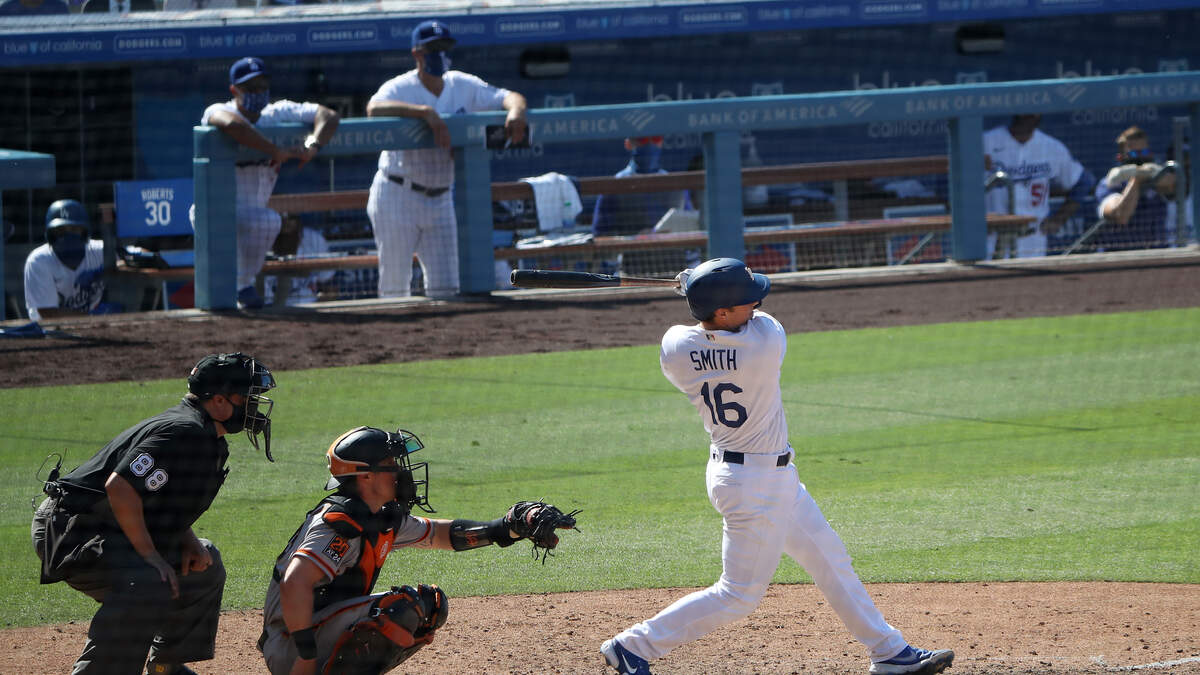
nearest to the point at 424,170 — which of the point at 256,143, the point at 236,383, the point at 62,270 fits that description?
the point at 256,143

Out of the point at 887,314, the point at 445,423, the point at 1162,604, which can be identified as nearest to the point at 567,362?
the point at 445,423

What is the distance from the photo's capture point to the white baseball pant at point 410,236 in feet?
37.4

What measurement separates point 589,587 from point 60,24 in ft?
39.9

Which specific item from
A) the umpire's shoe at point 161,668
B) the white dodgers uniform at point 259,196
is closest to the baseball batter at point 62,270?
the white dodgers uniform at point 259,196

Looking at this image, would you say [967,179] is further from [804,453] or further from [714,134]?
[804,453]

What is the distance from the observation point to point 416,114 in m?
11.4

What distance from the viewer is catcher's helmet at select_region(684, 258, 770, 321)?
402 cm

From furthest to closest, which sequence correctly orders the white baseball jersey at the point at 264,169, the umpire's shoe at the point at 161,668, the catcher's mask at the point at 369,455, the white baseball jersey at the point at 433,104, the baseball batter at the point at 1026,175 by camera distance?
the baseball batter at the point at 1026,175, the white baseball jersey at the point at 433,104, the white baseball jersey at the point at 264,169, the umpire's shoe at the point at 161,668, the catcher's mask at the point at 369,455

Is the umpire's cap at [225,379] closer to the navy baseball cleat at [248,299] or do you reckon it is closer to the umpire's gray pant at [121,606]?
the umpire's gray pant at [121,606]

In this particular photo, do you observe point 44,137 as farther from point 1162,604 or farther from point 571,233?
point 1162,604

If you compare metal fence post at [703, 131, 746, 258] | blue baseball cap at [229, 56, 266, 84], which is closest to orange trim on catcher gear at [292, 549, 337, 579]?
blue baseball cap at [229, 56, 266, 84]

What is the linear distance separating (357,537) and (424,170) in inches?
322

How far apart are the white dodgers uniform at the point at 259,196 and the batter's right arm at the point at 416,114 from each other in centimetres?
52

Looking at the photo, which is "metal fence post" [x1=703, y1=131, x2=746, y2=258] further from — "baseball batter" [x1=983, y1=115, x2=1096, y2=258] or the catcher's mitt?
→ the catcher's mitt
